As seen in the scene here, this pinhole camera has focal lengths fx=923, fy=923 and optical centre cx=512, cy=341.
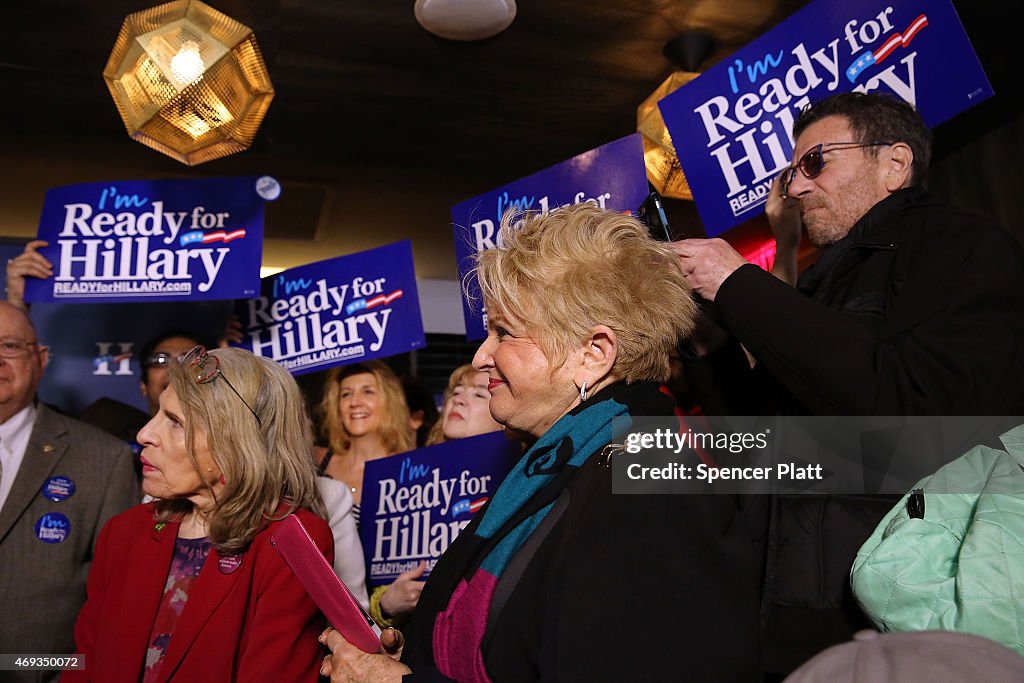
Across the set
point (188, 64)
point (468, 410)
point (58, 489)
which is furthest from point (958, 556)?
point (188, 64)

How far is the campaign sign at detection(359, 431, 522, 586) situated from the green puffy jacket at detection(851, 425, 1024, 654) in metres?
1.66

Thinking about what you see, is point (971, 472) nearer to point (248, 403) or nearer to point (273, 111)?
point (248, 403)

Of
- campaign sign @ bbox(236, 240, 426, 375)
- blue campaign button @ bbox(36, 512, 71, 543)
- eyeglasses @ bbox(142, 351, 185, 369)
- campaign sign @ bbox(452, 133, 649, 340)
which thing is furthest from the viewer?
eyeglasses @ bbox(142, 351, 185, 369)

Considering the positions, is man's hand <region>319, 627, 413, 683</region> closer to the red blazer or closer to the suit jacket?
the red blazer

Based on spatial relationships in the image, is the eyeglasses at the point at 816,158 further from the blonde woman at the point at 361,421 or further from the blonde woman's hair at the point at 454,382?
the blonde woman at the point at 361,421

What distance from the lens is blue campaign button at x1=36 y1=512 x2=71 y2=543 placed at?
3.12 m

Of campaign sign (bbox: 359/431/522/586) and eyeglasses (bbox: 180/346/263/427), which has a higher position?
eyeglasses (bbox: 180/346/263/427)

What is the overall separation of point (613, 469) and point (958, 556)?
1.66 ft

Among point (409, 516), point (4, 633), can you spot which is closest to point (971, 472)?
point (409, 516)

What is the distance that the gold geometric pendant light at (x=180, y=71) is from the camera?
11.5ft

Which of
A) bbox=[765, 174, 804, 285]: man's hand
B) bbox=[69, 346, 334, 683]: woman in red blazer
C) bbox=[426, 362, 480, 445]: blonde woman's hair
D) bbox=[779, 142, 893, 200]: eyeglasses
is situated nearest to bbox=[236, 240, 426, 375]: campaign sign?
bbox=[426, 362, 480, 445]: blonde woman's hair

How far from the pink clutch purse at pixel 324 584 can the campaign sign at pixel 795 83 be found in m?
1.51

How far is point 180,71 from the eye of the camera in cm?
353

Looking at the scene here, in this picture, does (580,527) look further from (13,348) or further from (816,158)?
(13,348)
